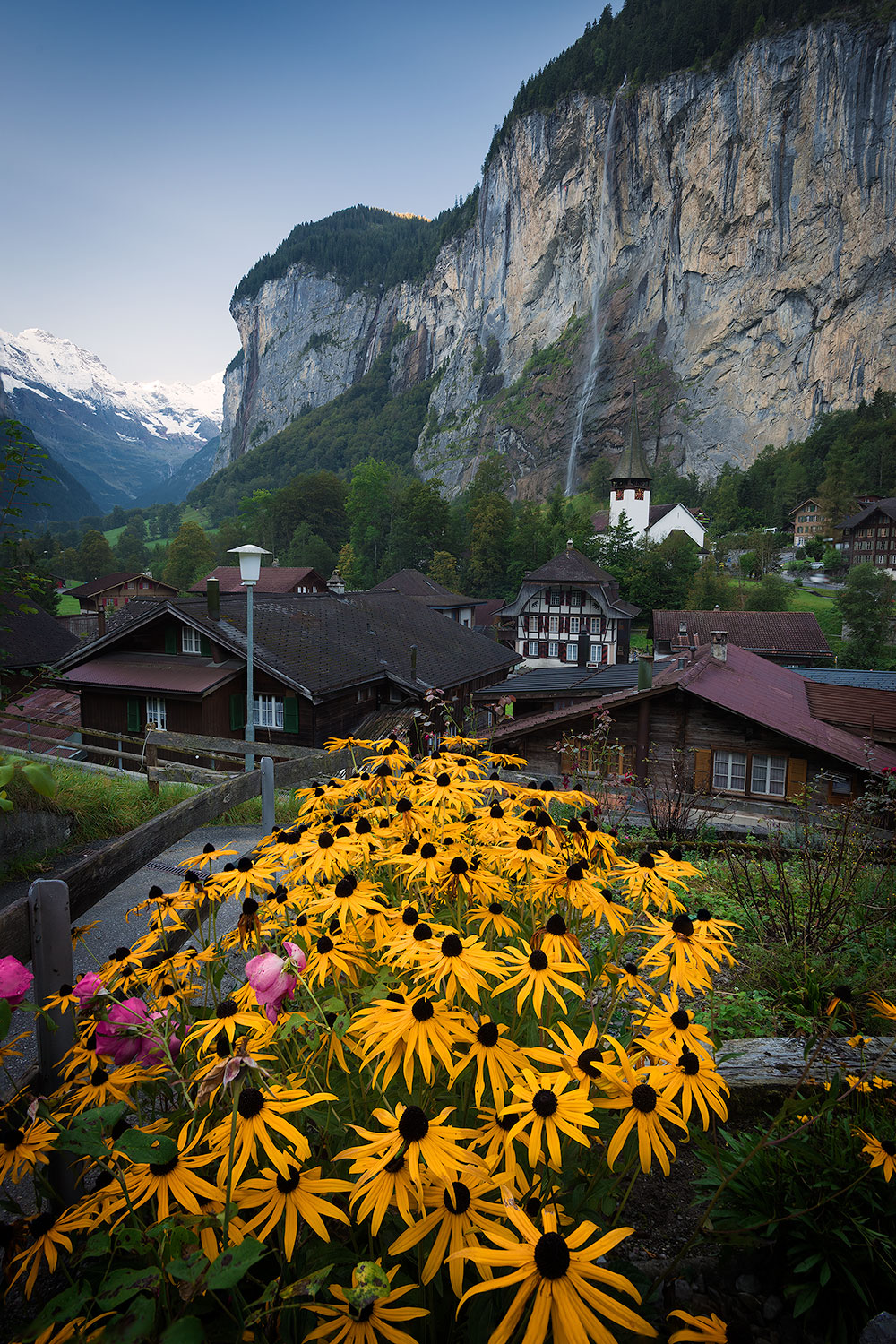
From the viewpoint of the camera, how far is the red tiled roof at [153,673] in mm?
17969

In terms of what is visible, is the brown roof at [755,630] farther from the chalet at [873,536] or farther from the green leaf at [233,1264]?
the green leaf at [233,1264]

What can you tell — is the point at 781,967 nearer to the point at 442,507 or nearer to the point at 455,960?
the point at 455,960

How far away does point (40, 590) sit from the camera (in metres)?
5.90

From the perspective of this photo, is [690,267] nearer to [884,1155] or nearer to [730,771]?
[730,771]

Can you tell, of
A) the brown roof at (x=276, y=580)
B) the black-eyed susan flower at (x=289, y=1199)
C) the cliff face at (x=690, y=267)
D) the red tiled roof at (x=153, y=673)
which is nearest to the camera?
the black-eyed susan flower at (x=289, y=1199)

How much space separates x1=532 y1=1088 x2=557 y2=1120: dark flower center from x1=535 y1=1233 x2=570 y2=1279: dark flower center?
9.7 inches

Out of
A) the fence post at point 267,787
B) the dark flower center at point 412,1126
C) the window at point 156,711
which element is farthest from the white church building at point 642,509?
the dark flower center at point 412,1126

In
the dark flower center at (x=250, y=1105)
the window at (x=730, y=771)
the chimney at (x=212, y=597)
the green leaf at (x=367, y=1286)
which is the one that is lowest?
the window at (x=730, y=771)

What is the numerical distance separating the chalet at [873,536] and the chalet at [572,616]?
3226 centimetres

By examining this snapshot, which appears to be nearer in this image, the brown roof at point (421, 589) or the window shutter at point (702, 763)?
the window shutter at point (702, 763)

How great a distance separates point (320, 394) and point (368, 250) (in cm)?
3958

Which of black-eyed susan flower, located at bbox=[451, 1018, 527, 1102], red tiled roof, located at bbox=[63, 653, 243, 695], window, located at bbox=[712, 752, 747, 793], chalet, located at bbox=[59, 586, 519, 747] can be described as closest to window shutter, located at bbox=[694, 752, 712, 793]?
window, located at bbox=[712, 752, 747, 793]

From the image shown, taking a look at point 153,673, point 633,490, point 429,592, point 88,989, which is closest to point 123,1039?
point 88,989

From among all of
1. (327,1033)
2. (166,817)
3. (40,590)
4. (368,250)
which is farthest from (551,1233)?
(368,250)
